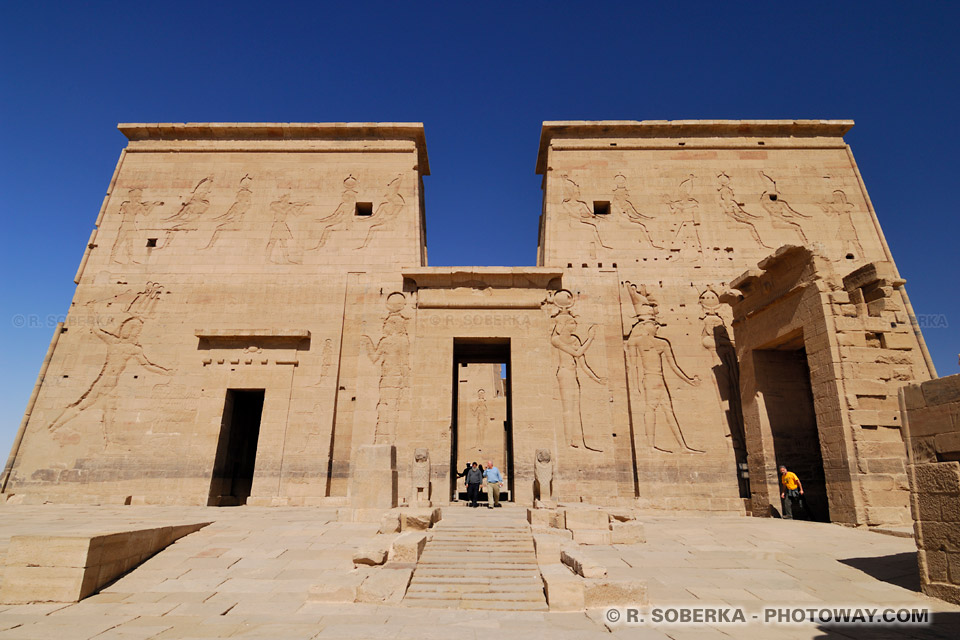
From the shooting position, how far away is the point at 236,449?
14.2 meters

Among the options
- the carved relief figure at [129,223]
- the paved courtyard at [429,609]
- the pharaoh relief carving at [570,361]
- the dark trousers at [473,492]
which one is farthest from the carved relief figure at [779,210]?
the carved relief figure at [129,223]

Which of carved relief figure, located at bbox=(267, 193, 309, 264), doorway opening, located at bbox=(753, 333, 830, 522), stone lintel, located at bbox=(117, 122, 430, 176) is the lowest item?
doorway opening, located at bbox=(753, 333, 830, 522)

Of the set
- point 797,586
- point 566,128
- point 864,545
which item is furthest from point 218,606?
point 566,128

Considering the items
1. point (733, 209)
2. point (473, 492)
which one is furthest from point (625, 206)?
point (473, 492)

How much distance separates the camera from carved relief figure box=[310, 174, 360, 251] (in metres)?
14.5

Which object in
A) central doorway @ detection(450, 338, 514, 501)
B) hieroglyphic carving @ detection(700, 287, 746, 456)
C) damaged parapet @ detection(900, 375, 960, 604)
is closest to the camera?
damaged parapet @ detection(900, 375, 960, 604)

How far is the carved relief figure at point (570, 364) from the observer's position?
12273mm

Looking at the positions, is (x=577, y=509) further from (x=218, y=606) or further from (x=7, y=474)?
(x=7, y=474)

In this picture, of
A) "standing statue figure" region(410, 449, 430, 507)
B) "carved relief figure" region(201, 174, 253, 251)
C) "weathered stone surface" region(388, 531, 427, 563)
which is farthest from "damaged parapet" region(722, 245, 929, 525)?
"carved relief figure" region(201, 174, 253, 251)

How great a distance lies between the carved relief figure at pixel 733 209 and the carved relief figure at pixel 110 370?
1577 cm

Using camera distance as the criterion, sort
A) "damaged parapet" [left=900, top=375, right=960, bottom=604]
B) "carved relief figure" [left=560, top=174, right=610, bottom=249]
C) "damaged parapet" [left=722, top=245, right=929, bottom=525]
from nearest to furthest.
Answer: "damaged parapet" [left=900, top=375, right=960, bottom=604]
"damaged parapet" [left=722, top=245, right=929, bottom=525]
"carved relief figure" [left=560, top=174, right=610, bottom=249]

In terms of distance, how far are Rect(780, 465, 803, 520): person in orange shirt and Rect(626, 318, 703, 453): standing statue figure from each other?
89.2 inches

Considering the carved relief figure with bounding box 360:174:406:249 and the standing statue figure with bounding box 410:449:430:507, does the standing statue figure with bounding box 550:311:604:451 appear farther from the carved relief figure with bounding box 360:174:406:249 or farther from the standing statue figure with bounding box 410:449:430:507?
the carved relief figure with bounding box 360:174:406:249

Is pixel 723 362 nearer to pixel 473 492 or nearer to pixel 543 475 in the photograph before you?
pixel 543 475
